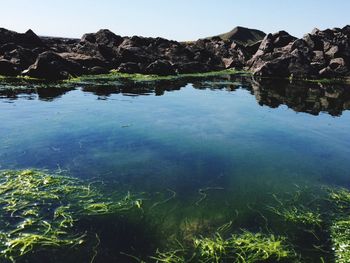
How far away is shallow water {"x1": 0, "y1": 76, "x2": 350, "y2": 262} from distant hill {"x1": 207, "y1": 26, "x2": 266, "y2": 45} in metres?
93.7

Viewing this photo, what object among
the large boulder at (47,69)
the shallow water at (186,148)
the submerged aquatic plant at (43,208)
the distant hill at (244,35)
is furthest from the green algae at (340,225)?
the distant hill at (244,35)

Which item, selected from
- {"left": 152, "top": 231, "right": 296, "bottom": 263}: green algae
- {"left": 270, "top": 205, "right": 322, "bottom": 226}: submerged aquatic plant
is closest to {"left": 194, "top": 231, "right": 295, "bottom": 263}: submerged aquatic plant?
{"left": 152, "top": 231, "right": 296, "bottom": 263}: green algae

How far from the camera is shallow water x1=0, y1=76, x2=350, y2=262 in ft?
33.2

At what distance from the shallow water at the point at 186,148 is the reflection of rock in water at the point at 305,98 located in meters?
0.39

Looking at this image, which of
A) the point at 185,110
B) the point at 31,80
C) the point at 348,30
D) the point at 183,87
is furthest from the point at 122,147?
the point at 348,30

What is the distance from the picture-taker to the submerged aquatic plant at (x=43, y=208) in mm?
7457

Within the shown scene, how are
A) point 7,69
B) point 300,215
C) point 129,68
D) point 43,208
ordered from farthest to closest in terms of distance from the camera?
point 129,68, point 7,69, point 300,215, point 43,208

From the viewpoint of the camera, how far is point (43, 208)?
8984mm

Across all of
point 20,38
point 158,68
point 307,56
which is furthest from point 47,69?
point 307,56

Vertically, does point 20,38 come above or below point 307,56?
above

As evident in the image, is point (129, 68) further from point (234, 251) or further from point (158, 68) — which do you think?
point (234, 251)

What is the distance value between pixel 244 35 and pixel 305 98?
92.5 metres

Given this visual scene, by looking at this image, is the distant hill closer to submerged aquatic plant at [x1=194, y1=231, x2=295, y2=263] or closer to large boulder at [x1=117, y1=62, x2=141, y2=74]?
large boulder at [x1=117, y1=62, x2=141, y2=74]

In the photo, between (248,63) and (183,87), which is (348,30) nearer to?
(248,63)
